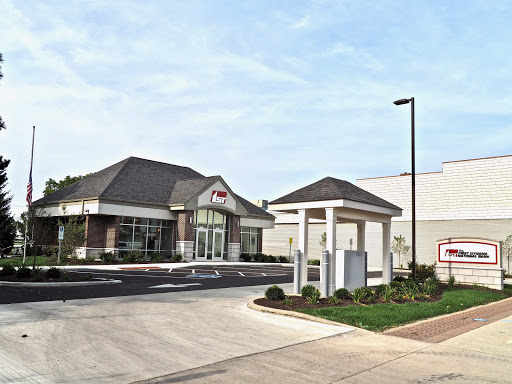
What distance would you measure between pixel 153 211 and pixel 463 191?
25.5 m

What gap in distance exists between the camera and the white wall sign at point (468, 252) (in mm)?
19609

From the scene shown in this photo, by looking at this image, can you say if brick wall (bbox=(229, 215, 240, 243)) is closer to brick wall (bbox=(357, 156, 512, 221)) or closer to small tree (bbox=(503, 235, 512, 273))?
brick wall (bbox=(357, 156, 512, 221))

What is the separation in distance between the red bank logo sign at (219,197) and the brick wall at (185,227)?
227 centimetres

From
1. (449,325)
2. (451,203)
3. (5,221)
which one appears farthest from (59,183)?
(449,325)

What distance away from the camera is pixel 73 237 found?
30.0 meters

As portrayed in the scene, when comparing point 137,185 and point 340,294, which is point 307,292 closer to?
point 340,294

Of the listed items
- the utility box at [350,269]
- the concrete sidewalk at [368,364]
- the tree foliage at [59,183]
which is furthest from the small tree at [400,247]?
the tree foliage at [59,183]

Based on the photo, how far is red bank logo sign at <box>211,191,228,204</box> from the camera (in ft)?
117

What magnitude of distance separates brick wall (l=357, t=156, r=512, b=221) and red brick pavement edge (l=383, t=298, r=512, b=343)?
74.0ft

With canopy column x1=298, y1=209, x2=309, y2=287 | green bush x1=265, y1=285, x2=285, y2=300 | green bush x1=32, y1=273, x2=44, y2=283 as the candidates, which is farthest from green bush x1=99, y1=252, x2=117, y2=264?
green bush x1=265, y1=285, x2=285, y2=300

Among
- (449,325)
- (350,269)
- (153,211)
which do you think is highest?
(153,211)

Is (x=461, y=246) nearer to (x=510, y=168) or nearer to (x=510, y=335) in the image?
(x=510, y=335)

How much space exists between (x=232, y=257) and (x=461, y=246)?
70.8 feet

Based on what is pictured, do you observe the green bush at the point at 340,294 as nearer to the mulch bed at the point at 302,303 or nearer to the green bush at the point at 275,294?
the mulch bed at the point at 302,303
